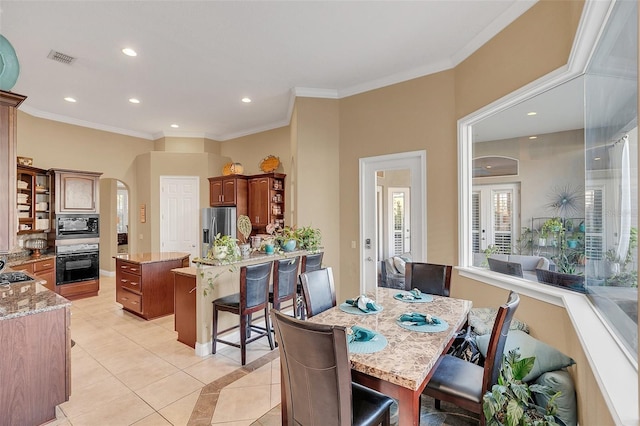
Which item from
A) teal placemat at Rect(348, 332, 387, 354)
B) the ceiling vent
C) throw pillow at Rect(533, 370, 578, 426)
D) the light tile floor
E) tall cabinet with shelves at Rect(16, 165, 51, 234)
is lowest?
the light tile floor

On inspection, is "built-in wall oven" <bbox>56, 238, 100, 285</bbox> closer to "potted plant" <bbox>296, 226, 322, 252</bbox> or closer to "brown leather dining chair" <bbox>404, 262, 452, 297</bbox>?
"potted plant" <bbox>296, 226, 322, 252</bbox>

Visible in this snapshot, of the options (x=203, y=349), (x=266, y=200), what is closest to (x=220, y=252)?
(x=203, y=349)

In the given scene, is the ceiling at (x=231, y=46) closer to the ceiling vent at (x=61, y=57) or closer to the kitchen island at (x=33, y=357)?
the ceiling vent at (x=61, y=57)

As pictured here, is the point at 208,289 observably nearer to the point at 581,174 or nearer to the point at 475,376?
the point at 475,376

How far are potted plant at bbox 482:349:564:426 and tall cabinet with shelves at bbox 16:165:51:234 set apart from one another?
6.27 metres

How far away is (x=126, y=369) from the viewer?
2.83 metres

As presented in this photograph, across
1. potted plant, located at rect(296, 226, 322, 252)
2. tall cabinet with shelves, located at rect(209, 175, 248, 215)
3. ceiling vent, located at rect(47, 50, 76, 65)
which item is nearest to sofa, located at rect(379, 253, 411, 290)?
potted plant, located at rect(296, 226, 322, 252)

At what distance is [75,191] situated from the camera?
16.9 ft

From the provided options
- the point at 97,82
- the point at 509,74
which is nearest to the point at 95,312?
the point at 97,82

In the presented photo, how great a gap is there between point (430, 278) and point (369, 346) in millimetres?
1521

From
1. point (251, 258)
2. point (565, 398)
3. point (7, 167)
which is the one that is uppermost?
point (7, 167)

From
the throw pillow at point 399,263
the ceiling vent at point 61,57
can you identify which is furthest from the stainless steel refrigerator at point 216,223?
the throw pillow at point 399,263

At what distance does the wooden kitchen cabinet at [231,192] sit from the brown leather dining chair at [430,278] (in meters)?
3.95

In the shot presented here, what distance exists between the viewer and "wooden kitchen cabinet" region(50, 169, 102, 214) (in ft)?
16.3
